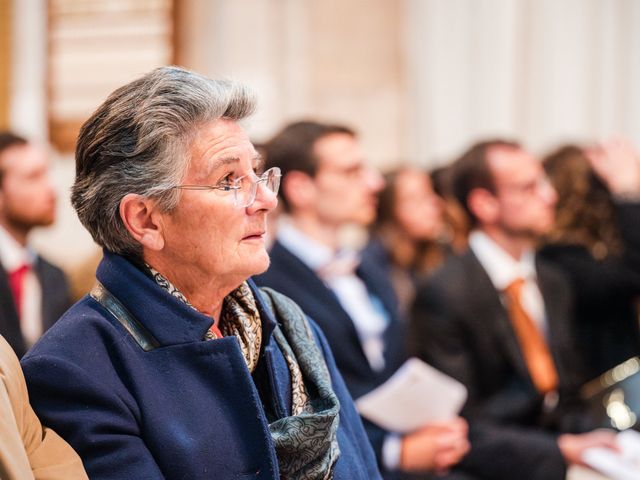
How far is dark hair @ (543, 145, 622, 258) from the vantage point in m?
4.69

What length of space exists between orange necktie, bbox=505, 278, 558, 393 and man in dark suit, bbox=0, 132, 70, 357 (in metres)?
1.93

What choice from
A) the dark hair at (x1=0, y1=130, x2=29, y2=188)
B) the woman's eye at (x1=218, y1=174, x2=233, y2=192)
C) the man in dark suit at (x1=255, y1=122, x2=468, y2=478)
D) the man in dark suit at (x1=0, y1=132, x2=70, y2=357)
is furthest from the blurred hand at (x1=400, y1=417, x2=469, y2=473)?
the dark hair at (x1=0, y1=130, x2=29, y2=188)

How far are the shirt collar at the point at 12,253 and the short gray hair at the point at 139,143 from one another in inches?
107

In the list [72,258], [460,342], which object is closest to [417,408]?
[460,342]

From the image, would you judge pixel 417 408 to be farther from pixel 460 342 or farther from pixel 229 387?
pixel 229 387

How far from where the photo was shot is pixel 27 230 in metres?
4.76

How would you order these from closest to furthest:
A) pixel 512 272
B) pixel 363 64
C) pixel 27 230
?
1. pixel 512 272
2. pixel 27 230
3. pixel 363 64

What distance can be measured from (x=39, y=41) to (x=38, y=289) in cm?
250

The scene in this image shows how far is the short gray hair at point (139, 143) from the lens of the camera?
6.41ft

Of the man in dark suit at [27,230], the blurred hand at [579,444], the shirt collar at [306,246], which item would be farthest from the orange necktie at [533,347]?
the man in dark suit at [27,230]

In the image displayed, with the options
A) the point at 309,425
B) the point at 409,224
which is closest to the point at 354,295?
the point at 309,425

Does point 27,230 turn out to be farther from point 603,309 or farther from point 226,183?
point 226,183

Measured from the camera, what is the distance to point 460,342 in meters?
3.88

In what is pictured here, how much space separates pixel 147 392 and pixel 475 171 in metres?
2.83
